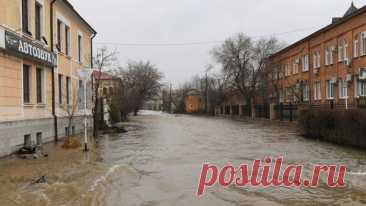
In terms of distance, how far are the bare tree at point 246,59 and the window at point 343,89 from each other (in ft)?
77.5

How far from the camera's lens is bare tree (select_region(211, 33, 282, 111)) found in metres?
62.1

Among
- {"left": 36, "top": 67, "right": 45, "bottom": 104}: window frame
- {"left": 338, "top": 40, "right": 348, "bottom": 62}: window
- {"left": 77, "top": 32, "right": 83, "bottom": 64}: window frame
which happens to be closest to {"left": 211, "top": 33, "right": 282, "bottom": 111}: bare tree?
{"left": 338, "top": 40, "right": 348, "bottom": 62}: window

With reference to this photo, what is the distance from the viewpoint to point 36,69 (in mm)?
19234

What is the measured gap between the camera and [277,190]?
372 inches

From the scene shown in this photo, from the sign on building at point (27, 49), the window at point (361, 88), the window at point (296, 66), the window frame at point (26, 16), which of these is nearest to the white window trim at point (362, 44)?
the window at point (361, 88)

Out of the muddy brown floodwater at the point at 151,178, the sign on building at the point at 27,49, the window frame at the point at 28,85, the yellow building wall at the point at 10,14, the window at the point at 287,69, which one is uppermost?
the window at the point at 287,69

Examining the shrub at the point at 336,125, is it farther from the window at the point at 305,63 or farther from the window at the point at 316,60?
the window at the point at 305,63

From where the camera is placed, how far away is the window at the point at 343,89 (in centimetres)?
3566

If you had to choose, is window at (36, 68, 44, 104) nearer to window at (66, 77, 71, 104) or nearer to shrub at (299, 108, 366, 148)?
window at (66, 77, 71, 104)

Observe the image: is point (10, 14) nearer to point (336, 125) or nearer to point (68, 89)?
point (68, 89)

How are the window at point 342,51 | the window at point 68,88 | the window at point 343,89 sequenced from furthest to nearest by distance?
1. the window at point 342,51
2. the window at point 343,89
3. the window at point 68,88

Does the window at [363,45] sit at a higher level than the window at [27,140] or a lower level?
higher

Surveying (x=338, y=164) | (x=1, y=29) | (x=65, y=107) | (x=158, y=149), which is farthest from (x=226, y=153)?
(x=65, y=107)

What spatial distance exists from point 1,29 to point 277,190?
32.9ft
